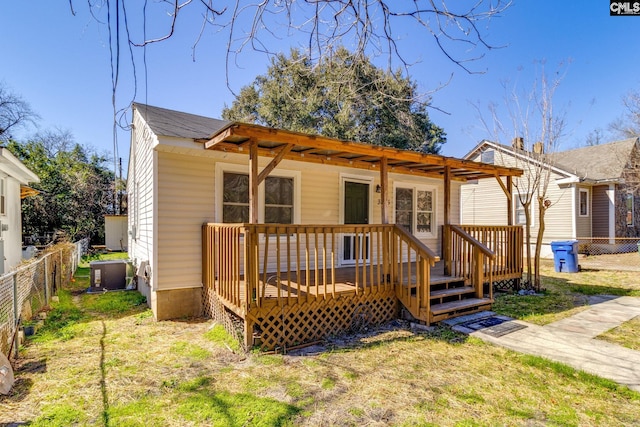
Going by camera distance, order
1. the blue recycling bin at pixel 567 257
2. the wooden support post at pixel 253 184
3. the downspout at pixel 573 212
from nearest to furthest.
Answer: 1. the wooden support post at pixel 253 184
2. the blue recycling bin at pixel 567 257
3. the downspout at pixel 573 212

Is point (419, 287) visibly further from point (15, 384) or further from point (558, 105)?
point (558, 105)

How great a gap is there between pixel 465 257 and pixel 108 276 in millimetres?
8153

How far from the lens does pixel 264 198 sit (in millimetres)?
6602

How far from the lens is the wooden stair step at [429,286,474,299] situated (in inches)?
219

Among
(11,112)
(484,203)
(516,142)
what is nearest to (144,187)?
(516,142)

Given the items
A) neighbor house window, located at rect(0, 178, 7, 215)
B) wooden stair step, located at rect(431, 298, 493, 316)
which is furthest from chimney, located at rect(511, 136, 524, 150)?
neighbor house window, located at rect(0, 178, 7, 215)

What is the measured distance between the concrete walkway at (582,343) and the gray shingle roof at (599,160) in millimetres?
10632

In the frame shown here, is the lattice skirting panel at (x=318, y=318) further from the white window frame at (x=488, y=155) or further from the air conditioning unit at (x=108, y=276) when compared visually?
the white window frame at (x=488, y=155)

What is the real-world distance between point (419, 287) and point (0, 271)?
9510mm

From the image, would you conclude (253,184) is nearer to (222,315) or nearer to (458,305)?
(222,315)

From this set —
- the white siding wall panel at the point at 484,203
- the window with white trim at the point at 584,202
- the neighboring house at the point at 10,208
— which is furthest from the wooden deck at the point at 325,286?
the window with white trim at the point at 584,202

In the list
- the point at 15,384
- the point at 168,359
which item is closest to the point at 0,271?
the point at 15,384

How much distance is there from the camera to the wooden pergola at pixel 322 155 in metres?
4.37

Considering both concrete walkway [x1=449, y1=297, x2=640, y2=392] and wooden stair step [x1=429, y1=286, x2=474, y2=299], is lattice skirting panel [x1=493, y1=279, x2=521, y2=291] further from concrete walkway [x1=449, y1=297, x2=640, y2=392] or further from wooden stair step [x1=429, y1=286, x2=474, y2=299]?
wooden stair step [x1=429, y1=286, x2=474, y2=299]
